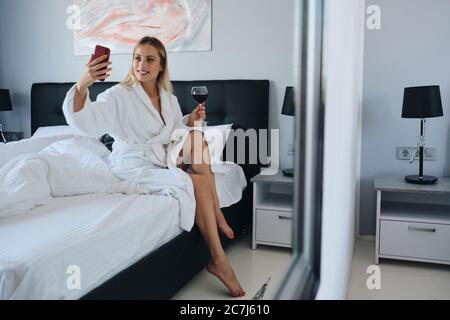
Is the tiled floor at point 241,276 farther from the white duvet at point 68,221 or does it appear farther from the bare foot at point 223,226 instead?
the white duvet at point 68,221

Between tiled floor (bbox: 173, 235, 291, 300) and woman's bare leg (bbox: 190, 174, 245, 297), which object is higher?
woman's bare leg (bbox: 190, 174, 245, 297)

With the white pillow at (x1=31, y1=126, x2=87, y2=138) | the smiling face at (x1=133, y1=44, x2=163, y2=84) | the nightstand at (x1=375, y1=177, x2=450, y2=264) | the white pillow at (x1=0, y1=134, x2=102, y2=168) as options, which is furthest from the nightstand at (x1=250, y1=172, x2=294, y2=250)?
the white pillow at (x1=31, y1=126, x2=87, y2=138)

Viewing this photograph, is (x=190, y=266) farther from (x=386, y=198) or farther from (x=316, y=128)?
(x=386, y=198)

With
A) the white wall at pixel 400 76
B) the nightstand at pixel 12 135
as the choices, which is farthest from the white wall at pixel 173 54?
the white wall at pixel 400 76

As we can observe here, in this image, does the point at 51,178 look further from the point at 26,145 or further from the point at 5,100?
the point at 5,100

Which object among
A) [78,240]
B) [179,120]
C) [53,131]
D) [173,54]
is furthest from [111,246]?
[173,54]

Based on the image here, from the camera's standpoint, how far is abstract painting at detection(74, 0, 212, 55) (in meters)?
2.31

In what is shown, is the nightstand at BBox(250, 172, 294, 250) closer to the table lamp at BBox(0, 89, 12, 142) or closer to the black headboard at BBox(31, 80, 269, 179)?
the black headboard at BBox(31, 80, 269, 179)

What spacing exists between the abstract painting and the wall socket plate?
3.85ft

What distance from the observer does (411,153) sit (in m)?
2.20

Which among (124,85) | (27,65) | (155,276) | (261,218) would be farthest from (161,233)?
(27,65)

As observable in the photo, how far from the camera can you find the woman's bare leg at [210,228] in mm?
1653

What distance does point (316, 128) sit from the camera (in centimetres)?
79

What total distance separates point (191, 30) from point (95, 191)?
117 cm
